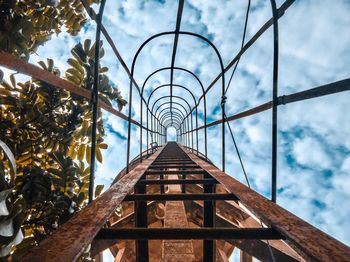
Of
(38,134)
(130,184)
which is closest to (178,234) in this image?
(130,184)

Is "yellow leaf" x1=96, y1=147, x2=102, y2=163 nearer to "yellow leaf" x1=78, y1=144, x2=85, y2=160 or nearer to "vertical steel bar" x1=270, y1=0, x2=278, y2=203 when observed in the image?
"yellow leaf" x1=78, y1=144, x2=85, y2=160

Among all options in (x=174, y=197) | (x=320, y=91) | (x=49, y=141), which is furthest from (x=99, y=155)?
(x=320, y=91)

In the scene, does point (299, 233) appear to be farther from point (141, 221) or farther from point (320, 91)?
point (141, 221)

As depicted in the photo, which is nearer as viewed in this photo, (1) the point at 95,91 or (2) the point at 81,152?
(1) the point at 95,91

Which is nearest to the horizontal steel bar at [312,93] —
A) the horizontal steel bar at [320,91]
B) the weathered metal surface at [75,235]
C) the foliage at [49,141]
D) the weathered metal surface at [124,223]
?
the horizontal steel bar at [320,91]

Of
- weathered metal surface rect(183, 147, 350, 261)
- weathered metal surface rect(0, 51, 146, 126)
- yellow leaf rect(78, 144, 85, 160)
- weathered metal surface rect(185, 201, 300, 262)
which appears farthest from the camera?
yellow leaf rect(78, 144, 85, 160)

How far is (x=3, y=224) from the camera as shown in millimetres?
758

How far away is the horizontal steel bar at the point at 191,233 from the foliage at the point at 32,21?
164 cm

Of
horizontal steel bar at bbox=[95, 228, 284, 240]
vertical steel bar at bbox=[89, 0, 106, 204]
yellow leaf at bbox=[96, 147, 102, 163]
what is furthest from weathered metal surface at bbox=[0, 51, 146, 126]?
yellow leaf at bbox=[96, 147, 102, 163]

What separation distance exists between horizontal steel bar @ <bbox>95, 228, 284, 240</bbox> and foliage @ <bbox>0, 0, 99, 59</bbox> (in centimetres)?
164

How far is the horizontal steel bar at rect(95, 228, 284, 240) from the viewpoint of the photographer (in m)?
1.27

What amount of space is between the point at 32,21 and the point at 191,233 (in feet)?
8.04

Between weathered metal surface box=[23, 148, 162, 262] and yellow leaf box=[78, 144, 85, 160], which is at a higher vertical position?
yellow leaf box=[78, 144, 85, 160]

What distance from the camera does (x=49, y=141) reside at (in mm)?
2420
